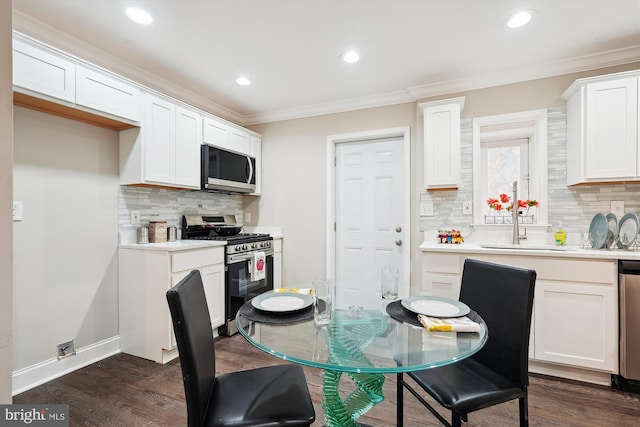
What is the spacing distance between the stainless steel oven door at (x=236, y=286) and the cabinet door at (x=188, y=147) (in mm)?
855

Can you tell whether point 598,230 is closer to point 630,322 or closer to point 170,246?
point 630,322

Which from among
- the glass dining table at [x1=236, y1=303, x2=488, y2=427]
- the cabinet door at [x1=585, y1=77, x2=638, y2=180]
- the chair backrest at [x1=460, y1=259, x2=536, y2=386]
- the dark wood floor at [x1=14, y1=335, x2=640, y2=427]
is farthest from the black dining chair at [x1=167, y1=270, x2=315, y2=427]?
the cabinet door at [x1=585, y1=77, x2=638, y2=180]

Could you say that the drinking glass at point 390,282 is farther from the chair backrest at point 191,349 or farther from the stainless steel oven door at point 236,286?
the stainless steel oven door at point 236,286

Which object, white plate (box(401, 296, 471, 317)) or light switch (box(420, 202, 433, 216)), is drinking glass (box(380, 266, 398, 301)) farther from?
light switch (box(420, 202, 433, 216))

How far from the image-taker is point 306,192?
12.0 ft

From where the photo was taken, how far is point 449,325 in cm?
114

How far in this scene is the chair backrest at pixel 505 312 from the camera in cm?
126

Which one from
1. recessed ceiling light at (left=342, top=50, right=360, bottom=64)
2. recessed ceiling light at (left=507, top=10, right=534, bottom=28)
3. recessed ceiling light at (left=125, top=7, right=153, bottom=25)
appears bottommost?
recessed ceiling light at (left=125, top=7, right=153, bottom=25)

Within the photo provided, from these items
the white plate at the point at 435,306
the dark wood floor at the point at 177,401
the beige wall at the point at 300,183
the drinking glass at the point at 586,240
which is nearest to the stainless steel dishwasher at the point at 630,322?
the dark wood floor at the point at 177,401

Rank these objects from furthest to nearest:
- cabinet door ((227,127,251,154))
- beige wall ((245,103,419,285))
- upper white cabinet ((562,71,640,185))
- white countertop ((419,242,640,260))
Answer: beige wall ((245,103,419,285)) < cabinet door ((227,127,251,154)) < upper white cabinet ((562,71,640,185)) < white countertop ((419,242,640,260))

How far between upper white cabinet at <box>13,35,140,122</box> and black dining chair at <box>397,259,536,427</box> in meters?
2.67

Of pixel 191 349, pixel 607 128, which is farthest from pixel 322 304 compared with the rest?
pixel 607 128

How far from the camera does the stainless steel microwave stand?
3037 mm

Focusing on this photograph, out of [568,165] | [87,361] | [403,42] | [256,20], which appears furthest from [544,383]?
[87,361]
